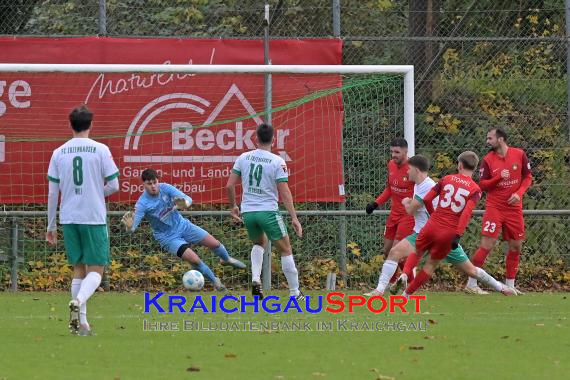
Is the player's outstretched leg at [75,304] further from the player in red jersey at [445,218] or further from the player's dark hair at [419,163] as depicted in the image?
the player's dark hair at [419,163]

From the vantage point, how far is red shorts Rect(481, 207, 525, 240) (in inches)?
602

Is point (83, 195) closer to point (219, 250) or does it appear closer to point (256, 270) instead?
point (256, 270)

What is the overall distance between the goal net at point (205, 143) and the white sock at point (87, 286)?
236 inches

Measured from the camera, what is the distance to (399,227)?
14812 millimetres

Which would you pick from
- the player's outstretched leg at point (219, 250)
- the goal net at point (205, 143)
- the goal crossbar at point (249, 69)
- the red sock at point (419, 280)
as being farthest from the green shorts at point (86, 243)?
the goal net at point (205, 143)

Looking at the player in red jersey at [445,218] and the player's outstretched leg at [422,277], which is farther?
the player in red jersey at [445,218]

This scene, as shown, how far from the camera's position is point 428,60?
17297 mm

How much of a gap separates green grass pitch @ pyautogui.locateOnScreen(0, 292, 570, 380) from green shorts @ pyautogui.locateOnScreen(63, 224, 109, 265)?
0.64 meters

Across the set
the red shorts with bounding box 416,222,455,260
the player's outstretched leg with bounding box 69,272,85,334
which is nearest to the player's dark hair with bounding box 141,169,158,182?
the red shorts with bounding box 416,222,455,260

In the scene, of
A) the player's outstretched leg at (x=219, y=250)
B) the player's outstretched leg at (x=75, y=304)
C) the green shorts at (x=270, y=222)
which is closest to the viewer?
the player's outstretched leg at (x=75, y=304)

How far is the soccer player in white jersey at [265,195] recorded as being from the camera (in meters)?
13.1

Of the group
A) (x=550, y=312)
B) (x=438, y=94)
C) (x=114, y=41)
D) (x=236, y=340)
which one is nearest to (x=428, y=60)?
(x=438, y=94)

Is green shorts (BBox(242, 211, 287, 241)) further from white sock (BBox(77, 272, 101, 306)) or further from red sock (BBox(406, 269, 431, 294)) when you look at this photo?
white sock (BBox(77, 272, 101, 306))

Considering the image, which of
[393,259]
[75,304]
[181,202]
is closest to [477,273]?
[393,259]
